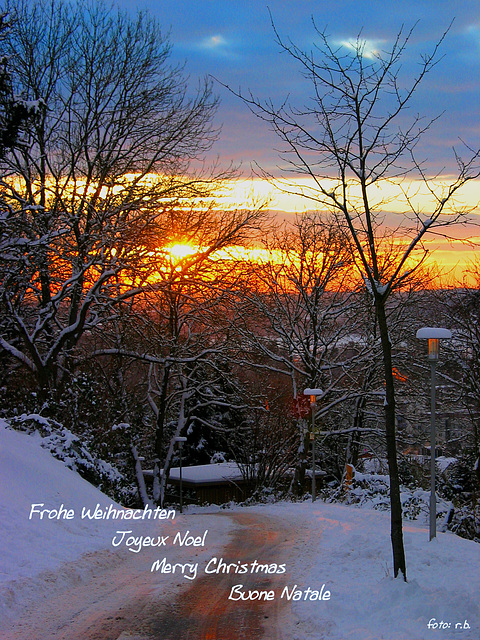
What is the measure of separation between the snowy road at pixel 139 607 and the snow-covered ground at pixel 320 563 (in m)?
0.17

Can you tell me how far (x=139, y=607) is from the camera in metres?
7.32

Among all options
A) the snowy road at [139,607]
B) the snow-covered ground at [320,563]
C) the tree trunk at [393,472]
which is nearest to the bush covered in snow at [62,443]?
the snow-covered ground at [320,563]

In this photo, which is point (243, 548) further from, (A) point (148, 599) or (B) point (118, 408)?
(B) point (118, 408)

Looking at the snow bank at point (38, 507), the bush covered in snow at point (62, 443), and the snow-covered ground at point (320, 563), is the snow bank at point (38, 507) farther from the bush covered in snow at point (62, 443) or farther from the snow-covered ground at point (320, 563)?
the bush covered in snow at point (62, 443)

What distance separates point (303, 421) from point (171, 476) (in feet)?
37.6

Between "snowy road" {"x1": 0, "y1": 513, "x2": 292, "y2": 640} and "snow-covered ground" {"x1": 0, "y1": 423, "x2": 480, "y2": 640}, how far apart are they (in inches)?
6.9

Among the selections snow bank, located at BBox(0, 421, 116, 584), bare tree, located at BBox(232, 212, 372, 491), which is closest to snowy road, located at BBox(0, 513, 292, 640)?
snow bank, located at BBox(0, 421, 116, 584)

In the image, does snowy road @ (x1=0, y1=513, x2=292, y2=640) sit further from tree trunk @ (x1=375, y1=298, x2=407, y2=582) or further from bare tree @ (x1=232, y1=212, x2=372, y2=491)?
bare tree @ (x1=232, y1=212, x2=372, y2=491)

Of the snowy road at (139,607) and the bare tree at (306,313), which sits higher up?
the bare tree at (306,313)

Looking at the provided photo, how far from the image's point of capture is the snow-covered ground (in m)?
6.56

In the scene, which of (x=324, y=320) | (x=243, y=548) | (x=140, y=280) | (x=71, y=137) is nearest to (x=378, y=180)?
(x=243, y=548)

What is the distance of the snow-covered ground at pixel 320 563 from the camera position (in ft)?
21.5

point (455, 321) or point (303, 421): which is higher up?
point (455, 321)

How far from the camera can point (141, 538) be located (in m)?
12.0
